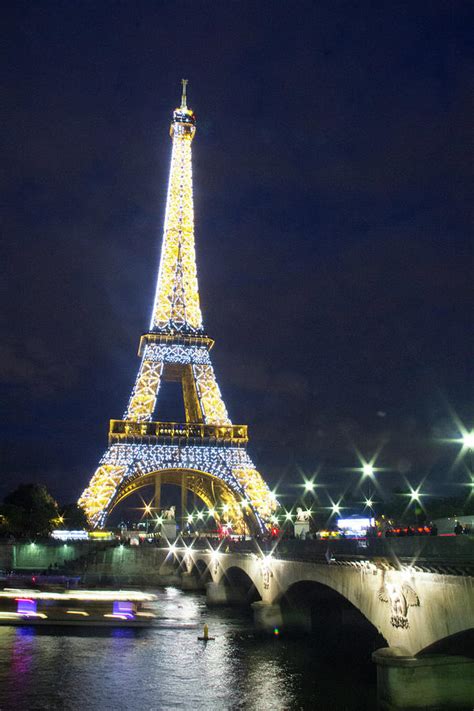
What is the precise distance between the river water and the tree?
4900 cm

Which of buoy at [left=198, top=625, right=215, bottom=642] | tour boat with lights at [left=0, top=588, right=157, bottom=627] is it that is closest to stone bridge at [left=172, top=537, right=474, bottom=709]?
buoy at [left=198, top=625, right=215, bottom=642]

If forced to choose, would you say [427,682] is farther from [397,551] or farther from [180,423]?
[180,423]

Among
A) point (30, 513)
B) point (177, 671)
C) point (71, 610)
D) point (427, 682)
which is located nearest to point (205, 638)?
point (177, 671)

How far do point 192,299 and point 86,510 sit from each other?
32173mm

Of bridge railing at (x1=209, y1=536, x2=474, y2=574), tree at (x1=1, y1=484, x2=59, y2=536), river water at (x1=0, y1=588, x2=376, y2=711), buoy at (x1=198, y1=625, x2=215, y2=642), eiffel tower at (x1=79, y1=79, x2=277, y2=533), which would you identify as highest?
eiffel tower at (x1=79, y1=79, x2=277, y2=533)

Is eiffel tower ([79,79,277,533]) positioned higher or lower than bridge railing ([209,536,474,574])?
higher

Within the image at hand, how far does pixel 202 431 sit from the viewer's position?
89125 mm

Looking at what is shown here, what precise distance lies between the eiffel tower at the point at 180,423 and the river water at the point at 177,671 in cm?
3941

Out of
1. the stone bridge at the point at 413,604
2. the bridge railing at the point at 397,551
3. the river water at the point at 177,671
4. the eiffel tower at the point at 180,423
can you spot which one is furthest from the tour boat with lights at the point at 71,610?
the eiffel tower at the point at 180,423

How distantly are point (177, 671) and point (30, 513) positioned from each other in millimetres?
65462

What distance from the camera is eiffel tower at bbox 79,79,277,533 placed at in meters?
83.7

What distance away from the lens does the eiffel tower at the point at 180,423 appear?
275ft

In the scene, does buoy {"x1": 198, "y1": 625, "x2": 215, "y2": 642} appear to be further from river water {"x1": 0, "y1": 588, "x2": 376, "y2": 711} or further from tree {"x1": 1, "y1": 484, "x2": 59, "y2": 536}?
tree {"x1": 1, "y1": 484, "x2": 59, "y2": 536}

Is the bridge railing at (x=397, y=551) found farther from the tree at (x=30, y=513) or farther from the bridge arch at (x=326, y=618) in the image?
the tree at (x=30, y=513)
